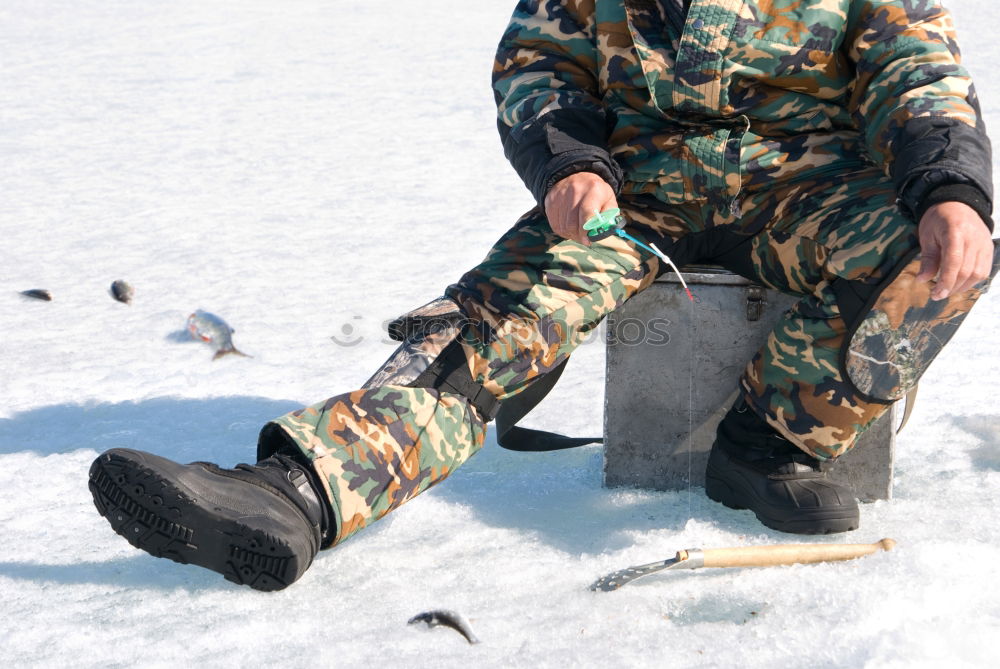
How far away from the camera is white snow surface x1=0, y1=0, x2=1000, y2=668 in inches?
70.4

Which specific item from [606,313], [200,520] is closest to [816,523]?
[606,313]

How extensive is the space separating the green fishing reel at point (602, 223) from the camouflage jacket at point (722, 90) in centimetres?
12

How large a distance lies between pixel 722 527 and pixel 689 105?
2.78ft

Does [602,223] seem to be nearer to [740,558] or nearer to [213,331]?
[740,558]

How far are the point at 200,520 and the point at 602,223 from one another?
87 centimetres

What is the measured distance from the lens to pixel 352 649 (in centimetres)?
177

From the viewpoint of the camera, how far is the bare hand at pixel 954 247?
1.82m

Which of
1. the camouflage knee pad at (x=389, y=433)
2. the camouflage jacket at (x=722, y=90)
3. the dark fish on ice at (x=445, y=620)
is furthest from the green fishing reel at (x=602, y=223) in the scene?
the dark fish on ice at (x=445, y=620)

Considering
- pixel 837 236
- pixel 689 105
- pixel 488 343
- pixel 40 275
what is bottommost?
pixel 40 275

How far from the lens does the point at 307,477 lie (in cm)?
194

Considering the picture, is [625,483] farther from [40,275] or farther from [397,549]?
[40,275]

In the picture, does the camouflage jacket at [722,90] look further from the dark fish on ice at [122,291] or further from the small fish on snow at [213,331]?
the dark fish on ice at [122,291]

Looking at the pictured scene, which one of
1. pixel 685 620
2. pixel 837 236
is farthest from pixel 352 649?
pixel 837 236

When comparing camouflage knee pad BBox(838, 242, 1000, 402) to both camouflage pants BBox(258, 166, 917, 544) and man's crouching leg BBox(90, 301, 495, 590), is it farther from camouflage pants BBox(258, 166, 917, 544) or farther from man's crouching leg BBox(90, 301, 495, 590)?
man's crouching leg BBox(90, 301, 495, 590)
